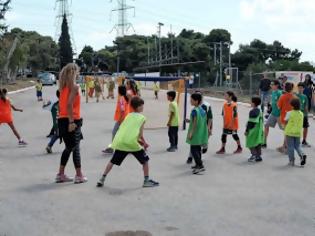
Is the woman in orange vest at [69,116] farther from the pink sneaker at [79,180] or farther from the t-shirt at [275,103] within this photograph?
the t-shirt at [275,103]

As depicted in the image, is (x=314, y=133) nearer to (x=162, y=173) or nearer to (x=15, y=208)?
(x=162, y=173)

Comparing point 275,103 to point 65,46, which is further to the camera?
point 65,46

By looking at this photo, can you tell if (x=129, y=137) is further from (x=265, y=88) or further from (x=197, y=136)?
(x=265, y=88)

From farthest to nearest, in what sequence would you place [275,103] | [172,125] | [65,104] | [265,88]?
[265,88], [275,103], [172,125], [65,104]

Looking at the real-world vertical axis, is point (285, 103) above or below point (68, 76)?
below

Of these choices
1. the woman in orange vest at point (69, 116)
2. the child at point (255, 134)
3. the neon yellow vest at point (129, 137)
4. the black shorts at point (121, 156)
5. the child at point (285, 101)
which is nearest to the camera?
the neon yellow vest at point (129, 137)

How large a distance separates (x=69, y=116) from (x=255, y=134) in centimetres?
437

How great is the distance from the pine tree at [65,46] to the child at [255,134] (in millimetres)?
118667

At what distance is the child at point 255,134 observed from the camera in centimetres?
1184

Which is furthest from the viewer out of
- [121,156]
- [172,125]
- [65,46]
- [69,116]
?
[65,46]

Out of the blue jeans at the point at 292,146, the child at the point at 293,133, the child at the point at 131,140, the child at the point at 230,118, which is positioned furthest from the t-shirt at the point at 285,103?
the child at the point at 131,140

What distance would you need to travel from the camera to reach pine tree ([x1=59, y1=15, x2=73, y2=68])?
129 m

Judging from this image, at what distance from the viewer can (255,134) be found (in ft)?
38.9

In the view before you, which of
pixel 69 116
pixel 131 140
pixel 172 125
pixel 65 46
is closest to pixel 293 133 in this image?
pixel 172 125
